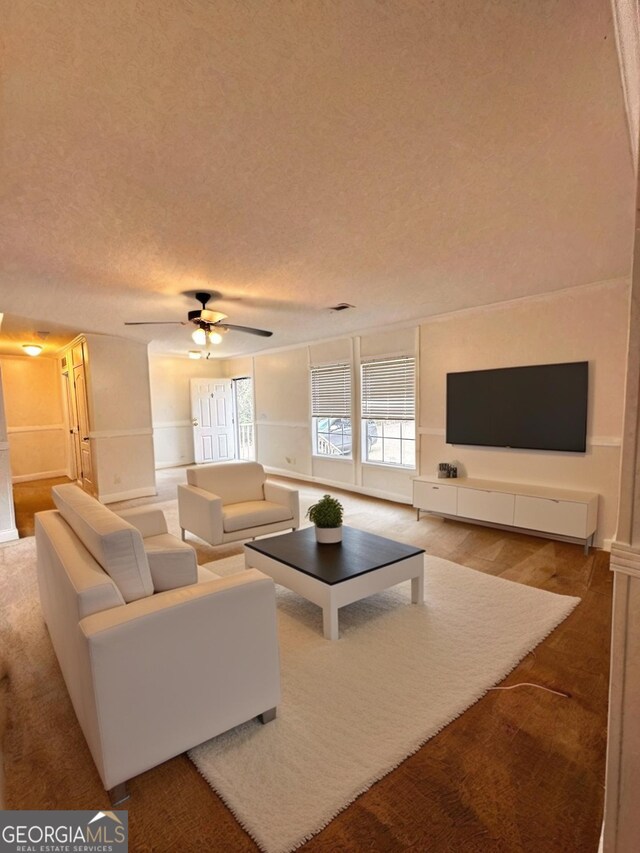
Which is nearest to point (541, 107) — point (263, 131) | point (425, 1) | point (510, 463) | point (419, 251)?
point (425, 1)

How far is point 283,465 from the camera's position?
Result: 8008 millimetres

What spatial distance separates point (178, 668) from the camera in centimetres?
158

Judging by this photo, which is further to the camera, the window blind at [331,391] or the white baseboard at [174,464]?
the white baseboard at [174,464]

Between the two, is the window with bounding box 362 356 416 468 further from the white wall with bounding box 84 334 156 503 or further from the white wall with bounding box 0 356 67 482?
the white wall with bounding box 0 356 67 482

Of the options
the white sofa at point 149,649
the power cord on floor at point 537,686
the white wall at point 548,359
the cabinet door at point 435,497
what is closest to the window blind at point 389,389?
the white wall at point 548,359

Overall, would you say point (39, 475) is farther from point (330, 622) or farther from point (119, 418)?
point (330, 622)

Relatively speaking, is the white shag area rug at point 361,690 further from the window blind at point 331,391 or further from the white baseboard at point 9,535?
the window blind at point 331,391

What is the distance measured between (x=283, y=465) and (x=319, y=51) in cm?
703

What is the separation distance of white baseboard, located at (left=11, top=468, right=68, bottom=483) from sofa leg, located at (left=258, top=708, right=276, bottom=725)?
8115mm

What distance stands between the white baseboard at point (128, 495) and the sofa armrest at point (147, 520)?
3.45 metres

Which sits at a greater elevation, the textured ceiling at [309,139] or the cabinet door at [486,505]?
the textured ceiling at [309,139]

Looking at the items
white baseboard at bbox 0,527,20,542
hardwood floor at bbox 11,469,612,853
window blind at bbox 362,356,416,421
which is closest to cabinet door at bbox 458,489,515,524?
window blind at bbox 362,356,416,421

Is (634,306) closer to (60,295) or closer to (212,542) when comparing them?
(212,542)

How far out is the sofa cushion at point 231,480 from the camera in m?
4.23
